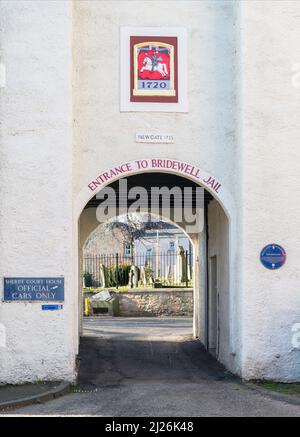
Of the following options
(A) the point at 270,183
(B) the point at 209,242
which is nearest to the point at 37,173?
(A) the point at 270,183

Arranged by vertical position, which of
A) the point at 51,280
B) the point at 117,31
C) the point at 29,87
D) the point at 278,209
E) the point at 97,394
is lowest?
the point at 97,394

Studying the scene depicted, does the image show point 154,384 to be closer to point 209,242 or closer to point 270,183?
point 270,183

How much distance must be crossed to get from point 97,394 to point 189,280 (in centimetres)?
1813

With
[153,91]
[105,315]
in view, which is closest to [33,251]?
[153,91]

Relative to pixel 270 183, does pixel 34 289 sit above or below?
below

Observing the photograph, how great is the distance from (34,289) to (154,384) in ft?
7.89

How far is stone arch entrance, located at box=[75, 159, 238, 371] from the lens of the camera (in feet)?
39.1

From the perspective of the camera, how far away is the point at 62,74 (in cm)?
1138

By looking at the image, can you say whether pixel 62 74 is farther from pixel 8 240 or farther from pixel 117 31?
pixel 8 240

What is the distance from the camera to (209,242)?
16062 millimetres

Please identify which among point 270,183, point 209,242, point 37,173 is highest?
point 37,173

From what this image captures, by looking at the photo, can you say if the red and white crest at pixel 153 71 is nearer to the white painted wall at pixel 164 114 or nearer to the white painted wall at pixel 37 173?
the white painted wall at pixel 164 114

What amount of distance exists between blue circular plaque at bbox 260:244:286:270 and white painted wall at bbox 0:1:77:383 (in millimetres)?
3068
